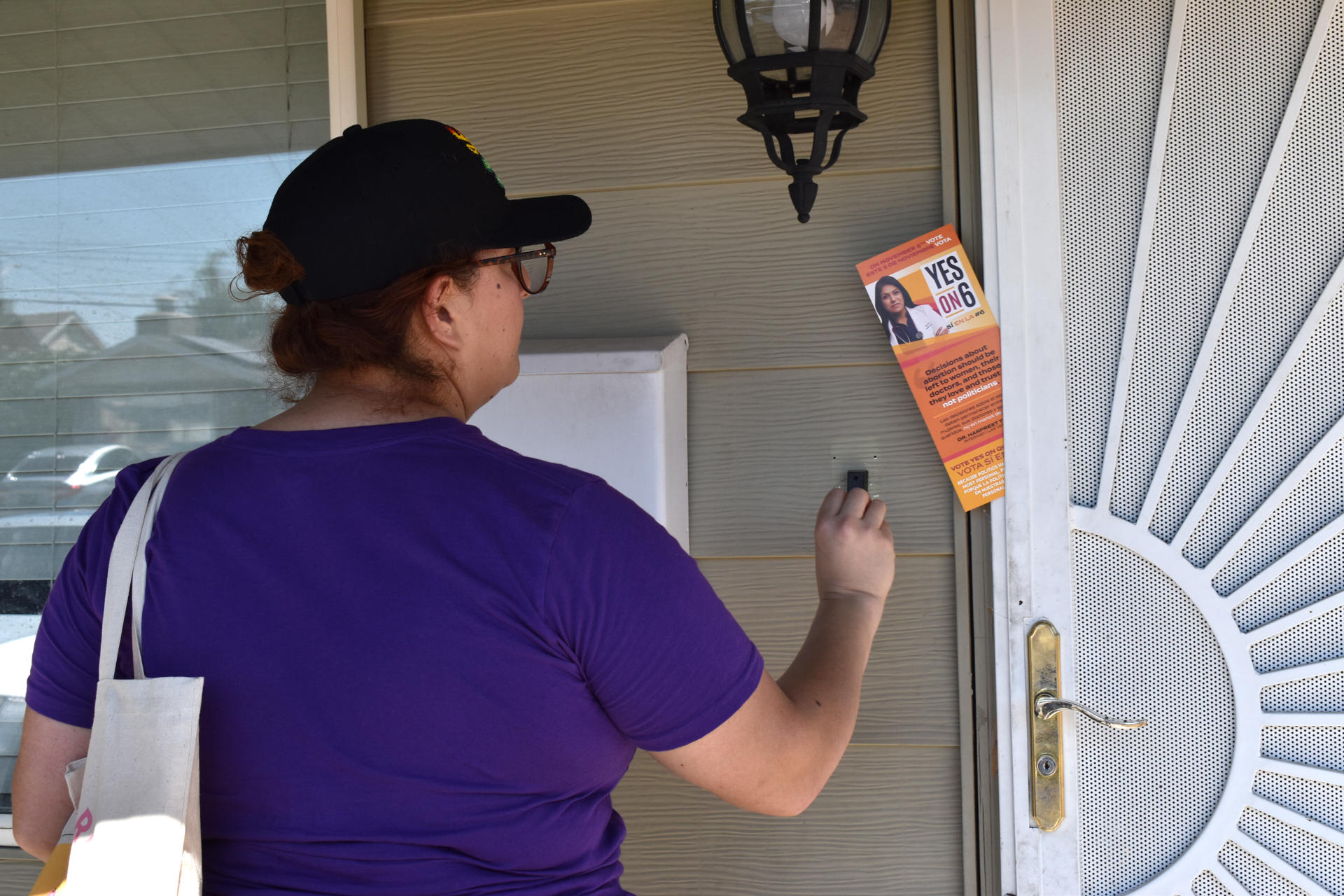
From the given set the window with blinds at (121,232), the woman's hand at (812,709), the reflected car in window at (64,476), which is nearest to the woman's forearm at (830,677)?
the woman's hand at (812,709)

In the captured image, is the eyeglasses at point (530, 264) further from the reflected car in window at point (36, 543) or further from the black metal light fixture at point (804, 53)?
the reflected car in window at point (36, 543)

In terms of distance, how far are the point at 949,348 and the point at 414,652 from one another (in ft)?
3.28

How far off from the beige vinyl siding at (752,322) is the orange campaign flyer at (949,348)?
37 millimetres

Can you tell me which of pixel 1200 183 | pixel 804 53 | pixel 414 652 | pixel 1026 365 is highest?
pixel 804 53

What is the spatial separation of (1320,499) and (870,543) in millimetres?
755

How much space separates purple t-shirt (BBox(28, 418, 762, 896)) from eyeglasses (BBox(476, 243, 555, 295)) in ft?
0.68

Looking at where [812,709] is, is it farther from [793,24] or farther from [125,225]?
[125,225]

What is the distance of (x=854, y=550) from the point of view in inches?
45.8

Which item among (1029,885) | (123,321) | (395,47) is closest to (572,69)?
(395,47)

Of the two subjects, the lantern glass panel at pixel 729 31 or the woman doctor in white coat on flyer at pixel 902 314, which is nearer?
the lantern glass panel at pixel 729 31

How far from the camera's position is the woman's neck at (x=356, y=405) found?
888 mm

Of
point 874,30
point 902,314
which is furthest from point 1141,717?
point 874,30

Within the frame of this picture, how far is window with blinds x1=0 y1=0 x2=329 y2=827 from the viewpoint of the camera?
174 centimetres

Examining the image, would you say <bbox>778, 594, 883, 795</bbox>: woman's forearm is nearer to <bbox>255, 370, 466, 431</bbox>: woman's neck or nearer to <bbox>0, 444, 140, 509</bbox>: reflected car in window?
<bbox>255, 370, 466, 431</bbox>: woman's neck
